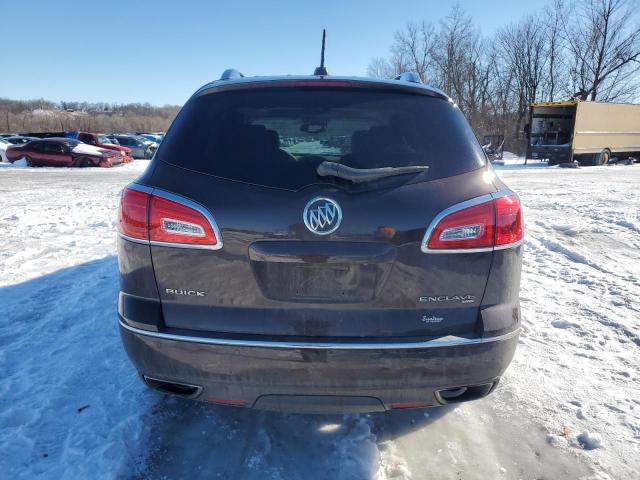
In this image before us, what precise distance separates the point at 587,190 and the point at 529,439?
43.4ft

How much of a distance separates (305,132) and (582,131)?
28446 millimetres

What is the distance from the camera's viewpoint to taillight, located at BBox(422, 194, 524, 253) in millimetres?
1895

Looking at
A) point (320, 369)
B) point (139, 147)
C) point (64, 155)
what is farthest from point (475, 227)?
point (139, 147)

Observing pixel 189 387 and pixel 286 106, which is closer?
pixel 189 387

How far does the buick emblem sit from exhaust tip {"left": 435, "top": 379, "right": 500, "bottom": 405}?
95 centimetres

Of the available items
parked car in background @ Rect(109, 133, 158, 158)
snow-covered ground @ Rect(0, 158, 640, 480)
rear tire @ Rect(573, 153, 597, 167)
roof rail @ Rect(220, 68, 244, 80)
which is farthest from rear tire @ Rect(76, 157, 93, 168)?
rear tire @ Rect(573, 153, 597, 167)

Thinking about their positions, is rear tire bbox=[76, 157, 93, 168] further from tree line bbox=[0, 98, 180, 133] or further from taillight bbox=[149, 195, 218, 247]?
tree line bbox=[0, 98, 180, 133]

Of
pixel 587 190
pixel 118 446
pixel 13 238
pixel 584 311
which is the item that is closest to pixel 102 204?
pixel 13 238

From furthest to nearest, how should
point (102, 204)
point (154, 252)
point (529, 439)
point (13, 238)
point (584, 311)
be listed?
1. point (102, 204)
2. point (13, 238)
3. point (584, 311)
4. point (529, 439)
5. point (154, 252)

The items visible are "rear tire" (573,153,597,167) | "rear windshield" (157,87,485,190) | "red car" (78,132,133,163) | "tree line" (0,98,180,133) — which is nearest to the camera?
"rear windshield" (157,87,485,190)

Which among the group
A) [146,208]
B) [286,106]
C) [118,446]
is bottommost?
[118,446]

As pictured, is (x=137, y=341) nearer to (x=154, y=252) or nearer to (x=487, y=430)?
(x=154, y=252)

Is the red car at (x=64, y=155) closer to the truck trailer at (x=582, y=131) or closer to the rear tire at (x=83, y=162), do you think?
the rear tire at (x=83, y=162)

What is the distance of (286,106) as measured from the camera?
7.18 ft
